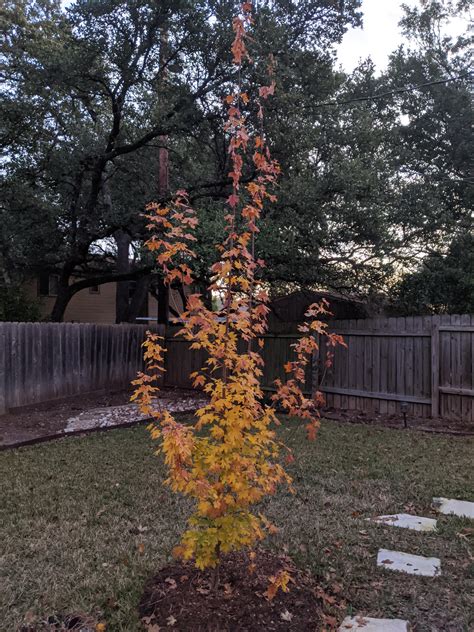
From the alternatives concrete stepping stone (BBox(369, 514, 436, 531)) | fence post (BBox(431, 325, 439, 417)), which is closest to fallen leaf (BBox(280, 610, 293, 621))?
concrete stepping stone (BBox(369, 514, 436, 531))

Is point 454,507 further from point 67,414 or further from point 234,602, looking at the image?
point 67,414

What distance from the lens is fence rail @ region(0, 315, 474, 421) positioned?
7.74 m

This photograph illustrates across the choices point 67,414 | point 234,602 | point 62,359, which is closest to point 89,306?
point 62,359

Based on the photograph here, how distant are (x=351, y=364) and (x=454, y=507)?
198 inches

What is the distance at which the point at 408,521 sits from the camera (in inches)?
154

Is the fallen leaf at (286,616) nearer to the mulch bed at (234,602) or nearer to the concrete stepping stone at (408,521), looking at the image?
the mulch bed at (234,602)

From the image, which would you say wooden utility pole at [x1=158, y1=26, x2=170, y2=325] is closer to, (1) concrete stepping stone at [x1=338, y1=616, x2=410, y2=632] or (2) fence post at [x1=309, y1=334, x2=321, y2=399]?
(2) fence post at [x1=309, y1=334, x2=321, y2=399]

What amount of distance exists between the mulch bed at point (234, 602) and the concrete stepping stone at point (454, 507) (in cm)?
170

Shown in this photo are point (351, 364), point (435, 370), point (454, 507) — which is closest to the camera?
point (454, 507)

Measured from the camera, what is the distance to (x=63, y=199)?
12.8 meters

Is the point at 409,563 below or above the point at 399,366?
below

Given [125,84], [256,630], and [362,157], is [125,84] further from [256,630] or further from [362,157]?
[256,630]

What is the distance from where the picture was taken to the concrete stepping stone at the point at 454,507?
13.4 ft

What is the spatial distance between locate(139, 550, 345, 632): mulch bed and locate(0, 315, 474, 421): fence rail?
18.2 ft
